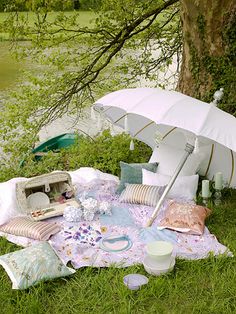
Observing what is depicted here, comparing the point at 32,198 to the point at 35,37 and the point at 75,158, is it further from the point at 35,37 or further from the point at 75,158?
the point at 35,37

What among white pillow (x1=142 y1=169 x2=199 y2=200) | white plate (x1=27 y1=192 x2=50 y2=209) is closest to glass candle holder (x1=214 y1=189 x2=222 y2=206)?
white pillow (x1=142 y1=169 x2=199 y2=200)

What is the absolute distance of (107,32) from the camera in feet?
19.5

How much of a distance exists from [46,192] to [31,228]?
1.88ft

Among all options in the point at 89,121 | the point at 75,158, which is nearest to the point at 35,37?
the point at 75,158

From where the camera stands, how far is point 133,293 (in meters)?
2.57

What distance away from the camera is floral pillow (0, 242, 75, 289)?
2570 millimetres

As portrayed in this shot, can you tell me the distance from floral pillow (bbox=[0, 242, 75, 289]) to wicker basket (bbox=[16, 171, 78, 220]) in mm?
578

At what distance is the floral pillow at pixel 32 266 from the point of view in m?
2.57

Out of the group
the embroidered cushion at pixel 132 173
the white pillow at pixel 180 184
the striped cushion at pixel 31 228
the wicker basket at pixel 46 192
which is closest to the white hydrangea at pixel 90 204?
the wicker basket at pixel 46 192

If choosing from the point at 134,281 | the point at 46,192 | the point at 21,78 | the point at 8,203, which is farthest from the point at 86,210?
the point at 21,78

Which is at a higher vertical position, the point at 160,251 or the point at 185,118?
the point at 185,118

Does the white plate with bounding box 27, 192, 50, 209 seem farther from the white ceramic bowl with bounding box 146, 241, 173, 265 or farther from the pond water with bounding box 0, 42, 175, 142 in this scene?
the pond water with bounding box 0, 42, 175, 142

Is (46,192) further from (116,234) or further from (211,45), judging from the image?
(211,45)

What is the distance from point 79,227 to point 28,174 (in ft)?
5.59
